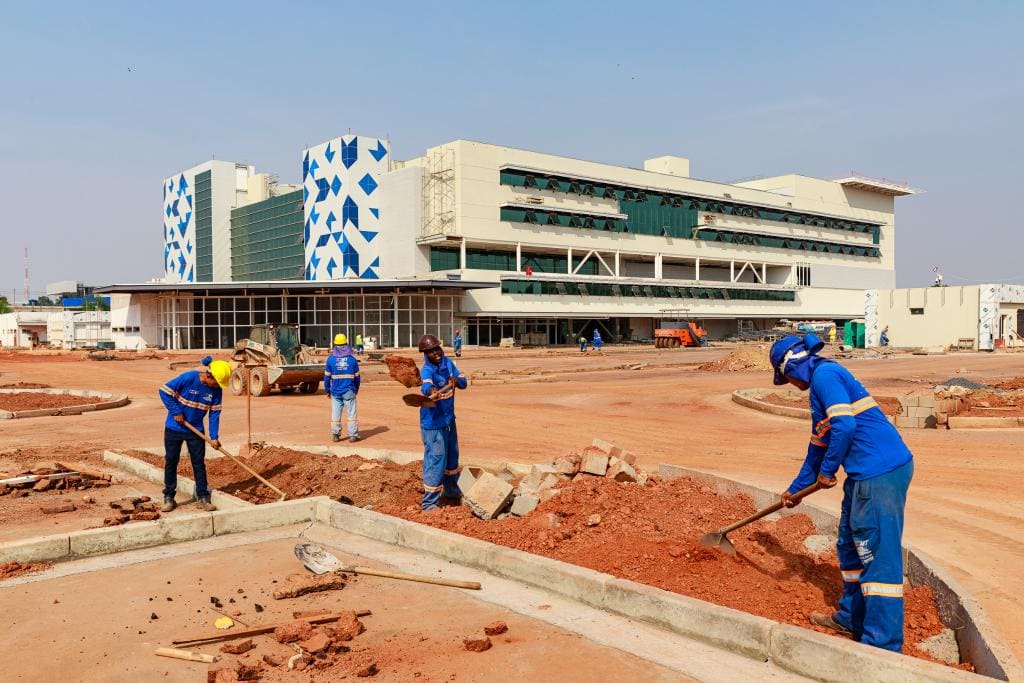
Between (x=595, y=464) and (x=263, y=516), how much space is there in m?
3.63

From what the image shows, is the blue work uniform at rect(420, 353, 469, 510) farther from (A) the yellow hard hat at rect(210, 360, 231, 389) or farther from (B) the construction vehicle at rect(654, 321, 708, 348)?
(B) the construction vehicle at rect(654, 321, 708, 348)

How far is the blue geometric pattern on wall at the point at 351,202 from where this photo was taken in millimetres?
61250

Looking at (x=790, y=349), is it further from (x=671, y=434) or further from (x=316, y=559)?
(x=671, y=434)

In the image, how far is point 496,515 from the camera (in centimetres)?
790

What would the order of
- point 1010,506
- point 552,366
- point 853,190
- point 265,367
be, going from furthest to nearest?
point 853,190, point 552,366, point 265,367, point 1010,506

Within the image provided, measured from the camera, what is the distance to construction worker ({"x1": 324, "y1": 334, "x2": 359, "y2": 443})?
43.7ft

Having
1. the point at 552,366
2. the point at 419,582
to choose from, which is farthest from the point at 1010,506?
the point at 552,366

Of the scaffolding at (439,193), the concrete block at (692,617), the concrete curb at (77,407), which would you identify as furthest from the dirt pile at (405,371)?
the scaffolding at (439,193)

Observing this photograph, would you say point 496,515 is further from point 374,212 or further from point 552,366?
point 374,212

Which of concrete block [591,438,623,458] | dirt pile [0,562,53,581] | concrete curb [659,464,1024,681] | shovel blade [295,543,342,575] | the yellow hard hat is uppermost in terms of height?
the yellow hard hat

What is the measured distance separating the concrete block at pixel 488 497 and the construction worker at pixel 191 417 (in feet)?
10.1

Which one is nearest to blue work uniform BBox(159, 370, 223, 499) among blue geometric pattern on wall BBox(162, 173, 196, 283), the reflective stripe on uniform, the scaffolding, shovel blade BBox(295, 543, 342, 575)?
shovel blade BBox(295, 543, 342, 575)

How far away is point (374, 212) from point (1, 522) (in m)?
54.9

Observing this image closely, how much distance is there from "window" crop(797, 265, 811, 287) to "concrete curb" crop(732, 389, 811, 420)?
64267 mm
